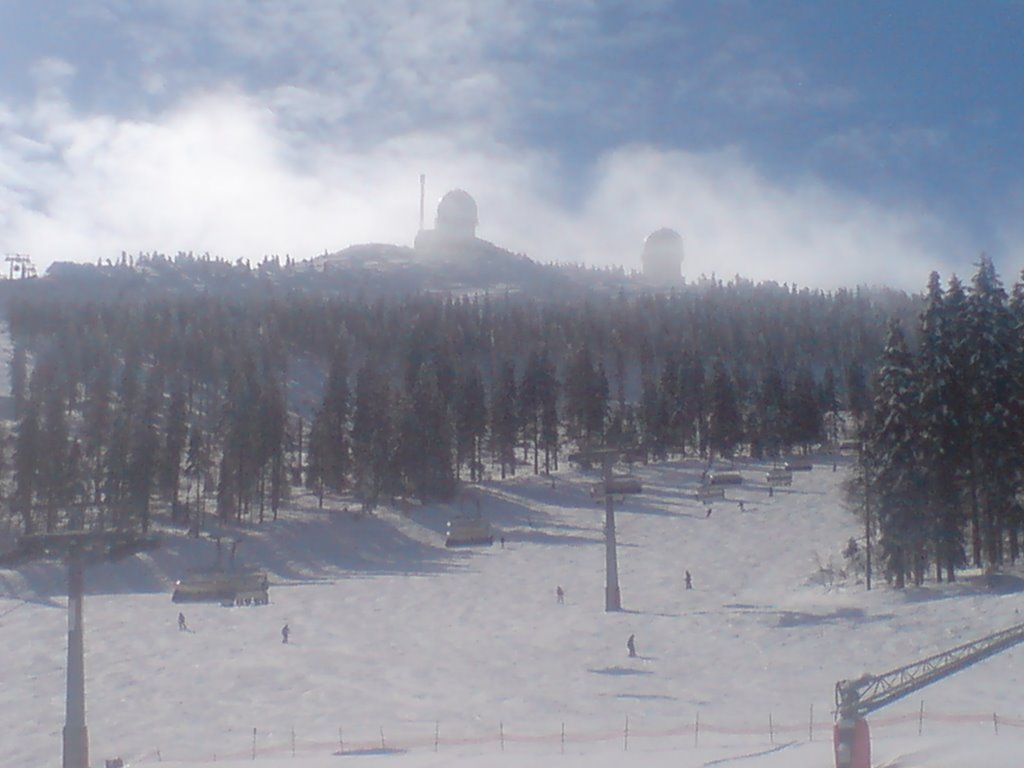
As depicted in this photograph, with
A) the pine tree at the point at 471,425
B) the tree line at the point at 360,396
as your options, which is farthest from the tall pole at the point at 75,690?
the pine tree at the point at 471,425

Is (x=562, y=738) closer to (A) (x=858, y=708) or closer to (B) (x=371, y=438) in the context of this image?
(A) (x=858, y=708)

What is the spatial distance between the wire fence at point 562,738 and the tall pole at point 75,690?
198 centimetres

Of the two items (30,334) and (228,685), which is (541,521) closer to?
(228,685)

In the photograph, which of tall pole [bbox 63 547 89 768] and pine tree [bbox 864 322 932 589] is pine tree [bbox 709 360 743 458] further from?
tall pole [bbox 63 547 89 768]

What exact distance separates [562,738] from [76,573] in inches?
384

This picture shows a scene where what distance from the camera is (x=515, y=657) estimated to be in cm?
3070

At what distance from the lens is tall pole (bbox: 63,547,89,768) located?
18.8 metres

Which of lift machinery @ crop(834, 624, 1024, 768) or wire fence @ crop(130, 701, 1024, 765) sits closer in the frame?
lift machinery @ crop(834, 624, 1024, 768)

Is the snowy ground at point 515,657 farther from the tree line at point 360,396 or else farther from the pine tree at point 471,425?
the pine tree at point 471,425

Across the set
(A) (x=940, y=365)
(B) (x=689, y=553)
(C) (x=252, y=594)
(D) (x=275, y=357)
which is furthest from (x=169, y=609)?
(D) (x=275, y=357)

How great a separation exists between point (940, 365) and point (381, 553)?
3023cm

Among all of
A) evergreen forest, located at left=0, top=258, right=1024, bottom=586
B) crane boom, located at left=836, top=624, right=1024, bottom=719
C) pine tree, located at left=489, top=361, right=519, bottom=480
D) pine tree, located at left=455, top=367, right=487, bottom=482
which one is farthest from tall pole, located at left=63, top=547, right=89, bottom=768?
pine tree, located at left=489, top=361, right=519, bottom=480

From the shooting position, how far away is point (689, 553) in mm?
51625

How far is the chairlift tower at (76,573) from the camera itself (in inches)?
744
